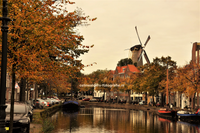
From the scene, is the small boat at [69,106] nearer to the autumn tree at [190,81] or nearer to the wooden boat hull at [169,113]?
the autumn tree at [190,81]

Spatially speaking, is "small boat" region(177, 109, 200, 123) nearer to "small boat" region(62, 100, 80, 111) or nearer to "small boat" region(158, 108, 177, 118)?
"small boat" region(158, 108, 177, 118)

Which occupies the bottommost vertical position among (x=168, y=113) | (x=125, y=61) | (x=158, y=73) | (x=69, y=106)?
(x=69, y=106)

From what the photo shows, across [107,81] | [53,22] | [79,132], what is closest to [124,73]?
[107,81]

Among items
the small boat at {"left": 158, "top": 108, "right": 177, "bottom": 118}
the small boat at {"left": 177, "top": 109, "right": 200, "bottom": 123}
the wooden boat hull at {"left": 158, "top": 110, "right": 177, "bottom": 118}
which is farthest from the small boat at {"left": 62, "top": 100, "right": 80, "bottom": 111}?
the small boat at {"left": 177, "top": 109, "right": 200, "bottom": 123}

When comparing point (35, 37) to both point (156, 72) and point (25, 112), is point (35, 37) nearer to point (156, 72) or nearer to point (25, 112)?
point (25, 112)

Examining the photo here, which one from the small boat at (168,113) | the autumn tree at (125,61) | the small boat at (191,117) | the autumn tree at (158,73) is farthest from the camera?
the autumn tree at (125,61)

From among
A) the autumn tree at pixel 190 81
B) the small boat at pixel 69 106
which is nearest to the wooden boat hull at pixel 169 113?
the autumn tree at pixel 190 81

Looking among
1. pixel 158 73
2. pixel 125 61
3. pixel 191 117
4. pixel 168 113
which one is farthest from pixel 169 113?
pixel 125 61

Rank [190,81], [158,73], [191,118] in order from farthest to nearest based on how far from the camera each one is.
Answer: [158,73] < [190,81] < [191,118]

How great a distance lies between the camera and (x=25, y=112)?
16469 millimetres

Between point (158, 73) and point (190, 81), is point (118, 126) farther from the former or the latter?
point (158, 73)

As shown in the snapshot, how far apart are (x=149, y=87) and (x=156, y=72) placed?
3788mm

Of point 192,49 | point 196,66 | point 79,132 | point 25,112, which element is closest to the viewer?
point 25,112

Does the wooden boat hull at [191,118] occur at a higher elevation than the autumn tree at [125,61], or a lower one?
lower
